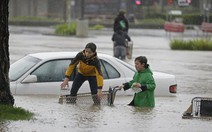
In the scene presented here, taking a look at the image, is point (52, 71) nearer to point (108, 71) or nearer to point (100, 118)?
point (108, 71)

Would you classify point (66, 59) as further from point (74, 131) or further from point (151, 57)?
point (151, 57)

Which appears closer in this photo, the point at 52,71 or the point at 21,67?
the point at 52,71

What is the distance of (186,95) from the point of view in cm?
1761

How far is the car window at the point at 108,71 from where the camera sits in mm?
15320

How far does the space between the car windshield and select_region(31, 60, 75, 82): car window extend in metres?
0.20

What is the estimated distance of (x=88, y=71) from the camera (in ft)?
44.8

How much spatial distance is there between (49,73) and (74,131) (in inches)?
195

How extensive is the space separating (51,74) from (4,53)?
380cm

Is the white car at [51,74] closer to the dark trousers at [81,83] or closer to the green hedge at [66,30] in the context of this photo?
the dark trousers at [81,83]

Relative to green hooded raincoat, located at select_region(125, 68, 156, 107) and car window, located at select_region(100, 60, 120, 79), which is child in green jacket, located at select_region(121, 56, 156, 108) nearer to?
green hooded raincoat, located at select_region(125, 68, 156, 107)

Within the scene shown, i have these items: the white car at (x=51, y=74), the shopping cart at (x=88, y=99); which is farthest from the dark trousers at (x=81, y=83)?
the white car at (x=51, y=74)

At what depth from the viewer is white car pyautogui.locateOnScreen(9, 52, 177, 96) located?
14.8m

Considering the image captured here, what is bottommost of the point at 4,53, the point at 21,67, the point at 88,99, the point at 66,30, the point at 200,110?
the point at 66,30

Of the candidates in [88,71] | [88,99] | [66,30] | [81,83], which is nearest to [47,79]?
[81,83]
